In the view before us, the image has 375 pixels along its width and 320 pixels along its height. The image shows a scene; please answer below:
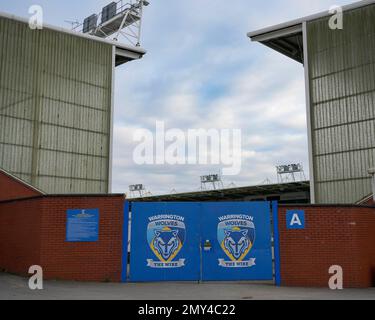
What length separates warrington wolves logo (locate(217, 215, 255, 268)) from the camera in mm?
13516

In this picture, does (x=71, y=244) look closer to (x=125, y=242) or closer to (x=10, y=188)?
(x=125, y=242)

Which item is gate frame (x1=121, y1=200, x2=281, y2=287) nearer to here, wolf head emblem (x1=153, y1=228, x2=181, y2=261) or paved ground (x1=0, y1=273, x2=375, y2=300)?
paved ground (x1=0, y1=273, x2=375, y2=300)

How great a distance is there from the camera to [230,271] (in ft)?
44.2

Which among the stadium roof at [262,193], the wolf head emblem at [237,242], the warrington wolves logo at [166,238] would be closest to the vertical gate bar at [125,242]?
the warrington wolves logo at [166,238]

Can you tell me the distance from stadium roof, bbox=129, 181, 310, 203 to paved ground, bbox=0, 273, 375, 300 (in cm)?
2847

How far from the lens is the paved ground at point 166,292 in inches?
413

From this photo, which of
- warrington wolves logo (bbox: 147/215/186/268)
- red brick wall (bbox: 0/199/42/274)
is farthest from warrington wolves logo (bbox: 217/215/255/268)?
red brick wall (bbox: 0/199/42/274)

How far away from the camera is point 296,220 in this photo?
13352 millimetres

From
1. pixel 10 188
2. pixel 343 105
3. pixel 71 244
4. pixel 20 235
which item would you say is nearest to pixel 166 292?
pixel 71 244

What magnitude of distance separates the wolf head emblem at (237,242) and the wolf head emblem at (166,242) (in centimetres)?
148

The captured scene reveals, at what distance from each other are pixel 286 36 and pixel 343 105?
709cm

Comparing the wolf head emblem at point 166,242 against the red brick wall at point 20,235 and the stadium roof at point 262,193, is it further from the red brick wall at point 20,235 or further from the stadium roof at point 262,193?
the stadium roof at point 262,193
